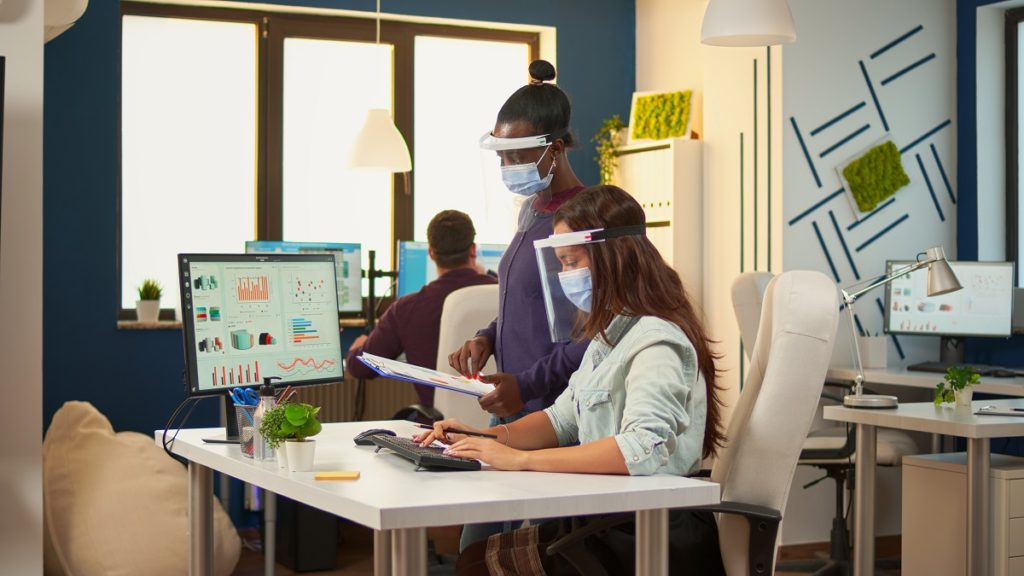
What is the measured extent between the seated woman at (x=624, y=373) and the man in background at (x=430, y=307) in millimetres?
2027

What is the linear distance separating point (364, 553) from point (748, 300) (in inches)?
76.8

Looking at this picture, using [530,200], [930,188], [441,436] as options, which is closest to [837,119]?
[930,188]

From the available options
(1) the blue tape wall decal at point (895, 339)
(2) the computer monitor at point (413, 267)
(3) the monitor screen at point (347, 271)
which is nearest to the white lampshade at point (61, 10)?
(3) the monitor screen at point (347, 271)

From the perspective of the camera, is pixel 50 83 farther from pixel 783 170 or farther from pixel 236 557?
pixel 783 170

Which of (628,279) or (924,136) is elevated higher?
A: (924,136)

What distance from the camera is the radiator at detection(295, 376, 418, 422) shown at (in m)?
5.50

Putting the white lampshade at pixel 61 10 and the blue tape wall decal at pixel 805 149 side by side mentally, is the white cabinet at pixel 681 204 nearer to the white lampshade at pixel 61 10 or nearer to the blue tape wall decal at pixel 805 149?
the blue tape wall decal at pixel 805 149

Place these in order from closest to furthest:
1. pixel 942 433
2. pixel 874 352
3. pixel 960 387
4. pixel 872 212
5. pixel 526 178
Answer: pixel 526 178
pixel 942 433
pixel 960 387
pixel 874 352
pixel 872 212

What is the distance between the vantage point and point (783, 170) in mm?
5301

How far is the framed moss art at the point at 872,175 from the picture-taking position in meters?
5.44

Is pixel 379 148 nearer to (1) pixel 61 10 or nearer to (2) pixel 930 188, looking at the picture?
(1) pixel 61 10

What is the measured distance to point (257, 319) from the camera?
284cm

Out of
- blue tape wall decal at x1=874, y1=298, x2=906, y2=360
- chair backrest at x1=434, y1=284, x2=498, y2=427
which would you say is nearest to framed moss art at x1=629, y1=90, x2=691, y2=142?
blue tape wall decal at x1=874, y1=298, x2=906, y2=360

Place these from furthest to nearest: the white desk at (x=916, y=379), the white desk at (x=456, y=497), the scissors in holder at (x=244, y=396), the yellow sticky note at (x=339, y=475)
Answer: the white desk at (x=916, y=379) → the scissors in holder at (x=244, y=396) → the yellow sticky note at (x=339, y=475) → the white desk at (x=456, y=497)
